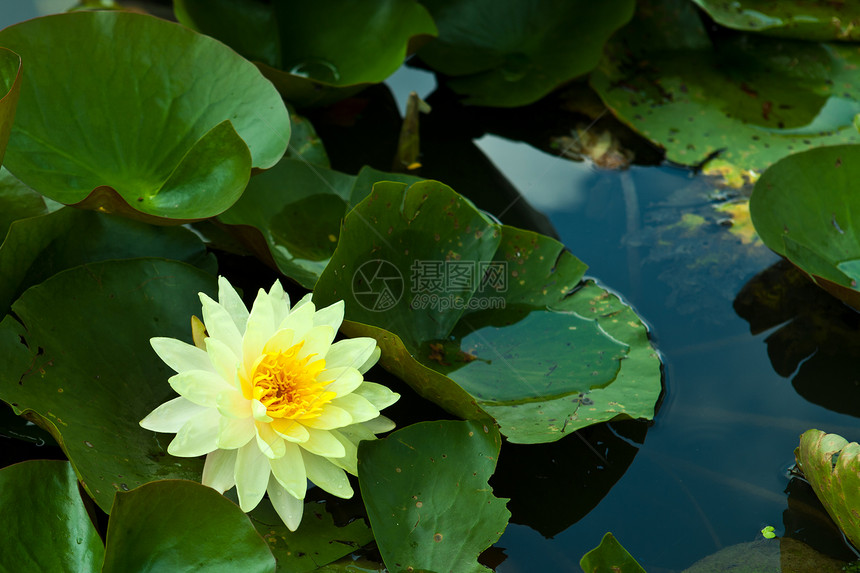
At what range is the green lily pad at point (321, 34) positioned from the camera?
6.80 feet

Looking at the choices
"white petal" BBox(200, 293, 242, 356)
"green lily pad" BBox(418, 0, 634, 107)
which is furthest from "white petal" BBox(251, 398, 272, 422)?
"green lily pad" BBox(418, 0, 634, 107)

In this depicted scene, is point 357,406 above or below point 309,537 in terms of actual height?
above

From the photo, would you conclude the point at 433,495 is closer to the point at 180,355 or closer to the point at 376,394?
the point at 376,394

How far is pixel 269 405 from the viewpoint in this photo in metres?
1.13

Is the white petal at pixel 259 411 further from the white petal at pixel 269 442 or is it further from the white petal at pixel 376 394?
the white petal at pixel 376 394

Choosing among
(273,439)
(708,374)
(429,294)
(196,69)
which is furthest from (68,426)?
→ (708,374)

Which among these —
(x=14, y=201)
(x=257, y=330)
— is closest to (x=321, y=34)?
(x=14, y=201)

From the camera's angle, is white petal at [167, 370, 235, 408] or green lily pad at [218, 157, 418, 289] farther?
green lily pad at [218, 157, 418, 289]

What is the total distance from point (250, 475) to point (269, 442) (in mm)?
67

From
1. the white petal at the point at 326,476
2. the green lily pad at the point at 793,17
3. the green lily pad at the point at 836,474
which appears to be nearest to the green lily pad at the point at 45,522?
Result: the white petal at the point at 326,476

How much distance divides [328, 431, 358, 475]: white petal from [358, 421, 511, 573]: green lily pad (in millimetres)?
16

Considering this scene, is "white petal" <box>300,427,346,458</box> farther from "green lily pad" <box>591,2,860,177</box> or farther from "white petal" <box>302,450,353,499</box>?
"green lily pad" <box>591,2,860,177</box>

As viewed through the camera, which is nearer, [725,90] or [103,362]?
[103,362]

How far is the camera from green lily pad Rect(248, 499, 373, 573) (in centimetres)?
119
